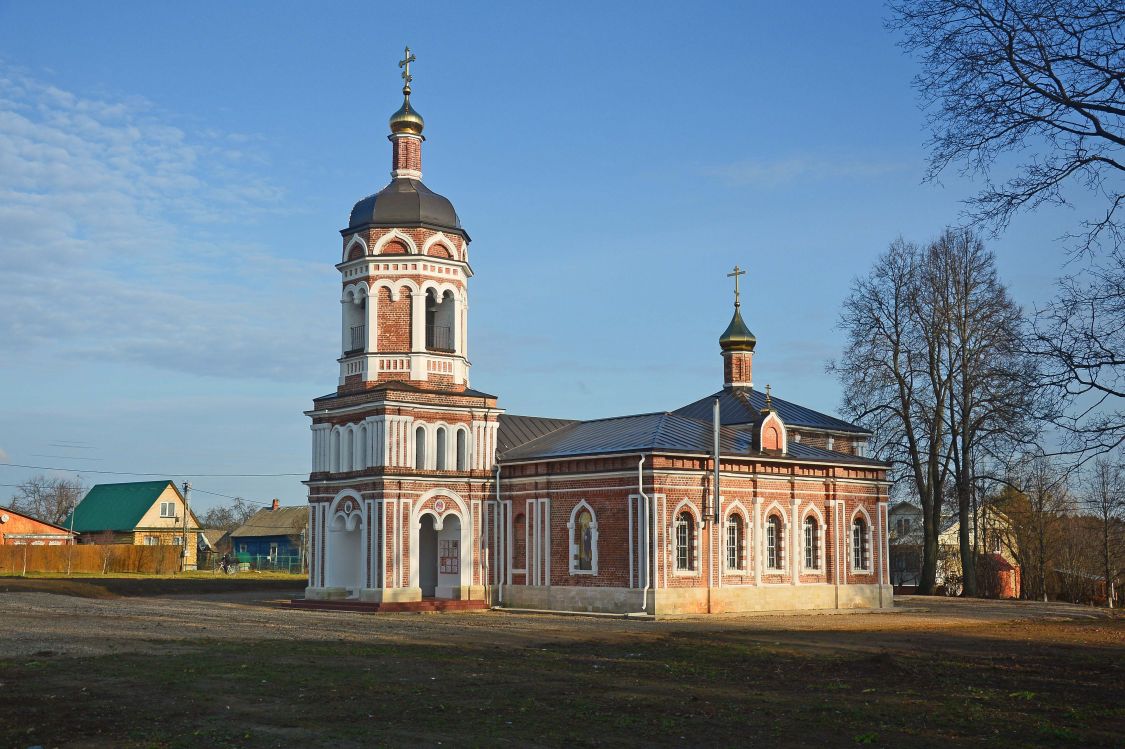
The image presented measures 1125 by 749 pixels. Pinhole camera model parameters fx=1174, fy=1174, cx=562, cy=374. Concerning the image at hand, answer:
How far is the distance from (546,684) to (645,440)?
17.8 metres

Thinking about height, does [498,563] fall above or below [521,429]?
below

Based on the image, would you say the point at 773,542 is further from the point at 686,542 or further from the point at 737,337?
the point at 737,337

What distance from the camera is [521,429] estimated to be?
3912cm

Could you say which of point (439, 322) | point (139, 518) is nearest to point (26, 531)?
point (139, 518)

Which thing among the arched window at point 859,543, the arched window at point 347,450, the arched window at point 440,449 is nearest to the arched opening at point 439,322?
the arched window at point 440,449

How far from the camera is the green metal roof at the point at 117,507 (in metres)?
79.1

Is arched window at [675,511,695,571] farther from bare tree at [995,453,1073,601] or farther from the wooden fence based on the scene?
the wooden fence

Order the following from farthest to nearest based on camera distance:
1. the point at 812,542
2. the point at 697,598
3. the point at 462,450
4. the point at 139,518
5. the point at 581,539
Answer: the point at 139,518 < the point at 812,542 < the point at 462,450 < the point at 581,539 < the point at 697,598

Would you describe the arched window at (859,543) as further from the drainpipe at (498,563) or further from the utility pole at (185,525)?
the utility pole at (185,525)

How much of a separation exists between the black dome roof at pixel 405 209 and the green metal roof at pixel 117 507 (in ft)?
162

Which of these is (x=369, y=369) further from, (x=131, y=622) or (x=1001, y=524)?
(x=1001, y=524)

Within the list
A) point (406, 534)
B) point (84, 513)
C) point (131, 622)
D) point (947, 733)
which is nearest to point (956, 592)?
point (406, 534)

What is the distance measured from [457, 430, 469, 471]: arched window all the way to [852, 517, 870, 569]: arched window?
12695 mm

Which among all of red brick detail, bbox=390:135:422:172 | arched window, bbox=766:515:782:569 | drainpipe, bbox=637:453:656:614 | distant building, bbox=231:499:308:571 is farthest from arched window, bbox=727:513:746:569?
distant building, bbox=231:499:308:571
